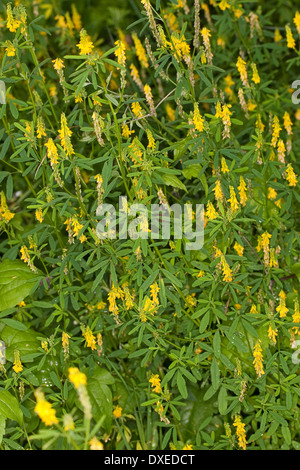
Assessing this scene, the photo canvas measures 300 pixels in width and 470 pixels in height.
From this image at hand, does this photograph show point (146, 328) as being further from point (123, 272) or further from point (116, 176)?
point (116, 176)

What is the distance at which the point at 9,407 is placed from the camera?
82.7 inches

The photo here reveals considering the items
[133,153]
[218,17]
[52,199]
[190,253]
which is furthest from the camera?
[218,17]

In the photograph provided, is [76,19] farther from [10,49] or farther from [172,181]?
[172,181]

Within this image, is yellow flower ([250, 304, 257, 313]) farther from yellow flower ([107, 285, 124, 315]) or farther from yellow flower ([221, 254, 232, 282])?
yellow flower ([107, 285, 124, 315])

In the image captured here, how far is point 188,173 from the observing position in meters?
2.24

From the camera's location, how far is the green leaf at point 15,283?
2266mm

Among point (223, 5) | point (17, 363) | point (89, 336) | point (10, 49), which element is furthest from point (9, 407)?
point (223, 5)

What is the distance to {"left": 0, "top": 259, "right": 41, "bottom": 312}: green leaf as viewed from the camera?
2266 mm

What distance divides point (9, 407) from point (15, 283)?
1.44 ft

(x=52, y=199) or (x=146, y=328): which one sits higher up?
(x=52, y=199)

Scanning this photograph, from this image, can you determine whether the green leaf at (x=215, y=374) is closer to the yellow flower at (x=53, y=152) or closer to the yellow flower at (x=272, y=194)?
the yellow flower at (x=272, y=194)

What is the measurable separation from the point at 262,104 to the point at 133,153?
2.76ft

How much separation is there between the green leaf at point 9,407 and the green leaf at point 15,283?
1.05ft
